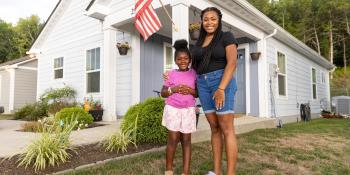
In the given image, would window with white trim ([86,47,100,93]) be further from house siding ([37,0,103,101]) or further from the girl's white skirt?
the girl's white skirt

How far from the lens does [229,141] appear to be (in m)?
2.37

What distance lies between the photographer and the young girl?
271 centimetres

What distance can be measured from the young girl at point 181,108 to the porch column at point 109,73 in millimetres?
4157

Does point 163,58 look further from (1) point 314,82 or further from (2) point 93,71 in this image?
(1) point 314,82

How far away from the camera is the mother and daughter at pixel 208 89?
2.40 meters

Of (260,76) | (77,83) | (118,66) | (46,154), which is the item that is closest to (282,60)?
(260,76)

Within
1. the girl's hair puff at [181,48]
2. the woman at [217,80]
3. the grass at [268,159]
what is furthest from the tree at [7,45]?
the woman at [217,80]

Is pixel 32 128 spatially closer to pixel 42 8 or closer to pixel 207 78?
pixel 207 78

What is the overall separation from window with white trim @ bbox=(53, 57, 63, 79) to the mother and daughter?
27.8 ft

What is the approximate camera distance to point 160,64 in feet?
26.5

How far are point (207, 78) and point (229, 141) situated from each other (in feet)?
1.94

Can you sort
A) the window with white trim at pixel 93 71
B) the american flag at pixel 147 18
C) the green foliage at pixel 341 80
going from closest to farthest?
the american flag at pixel 147 18
the window with white trim at pixel 93 71
the green foliage at pixel 341 80

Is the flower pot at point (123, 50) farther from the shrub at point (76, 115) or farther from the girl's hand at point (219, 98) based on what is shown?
the girl's hand at point (219, 98)

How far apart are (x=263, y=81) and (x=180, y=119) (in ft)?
19.6
